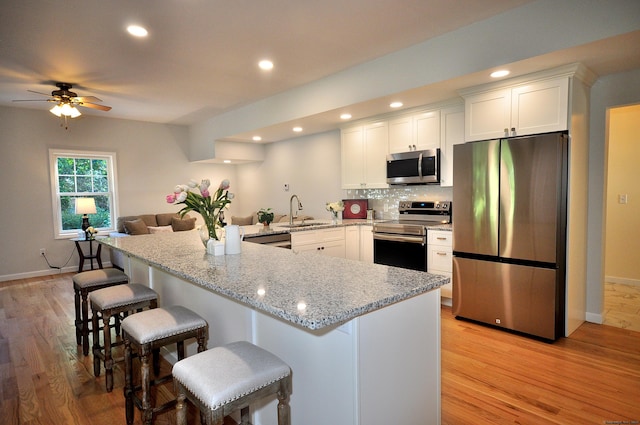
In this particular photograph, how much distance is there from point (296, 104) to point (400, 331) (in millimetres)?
3746

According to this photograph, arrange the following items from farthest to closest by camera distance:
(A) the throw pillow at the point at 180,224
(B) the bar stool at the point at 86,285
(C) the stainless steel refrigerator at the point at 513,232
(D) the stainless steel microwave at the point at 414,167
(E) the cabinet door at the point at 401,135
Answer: (A) the throw pillow at the point at 180,224 < (E) the cabinet door at the point at 401,135 < (D) the stainless steel microwave at the point at 414,167 < (C) the stainless steel refrigerator at the point at 513,232 < (B) the bar stool at the point at 86,285

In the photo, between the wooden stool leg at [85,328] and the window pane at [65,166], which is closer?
the wooden stool leg at [85,328]

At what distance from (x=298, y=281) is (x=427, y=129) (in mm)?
3138

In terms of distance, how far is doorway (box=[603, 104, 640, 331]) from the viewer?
445cm

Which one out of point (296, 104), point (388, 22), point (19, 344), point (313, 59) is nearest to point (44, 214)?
point (19, 344)

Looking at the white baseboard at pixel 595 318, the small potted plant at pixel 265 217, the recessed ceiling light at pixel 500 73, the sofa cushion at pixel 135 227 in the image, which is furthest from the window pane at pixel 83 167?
the white baseboard at pixel 595 318

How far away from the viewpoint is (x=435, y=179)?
4.04 meters

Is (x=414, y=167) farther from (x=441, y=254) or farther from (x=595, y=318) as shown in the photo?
(x=595, y=318)

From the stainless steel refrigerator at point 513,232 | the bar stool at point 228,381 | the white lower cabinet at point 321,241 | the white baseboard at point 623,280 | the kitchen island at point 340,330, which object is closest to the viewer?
the bar stool at point 228,381

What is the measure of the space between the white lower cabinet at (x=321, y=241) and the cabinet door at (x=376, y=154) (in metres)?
0.78

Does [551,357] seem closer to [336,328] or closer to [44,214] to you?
[336,328]

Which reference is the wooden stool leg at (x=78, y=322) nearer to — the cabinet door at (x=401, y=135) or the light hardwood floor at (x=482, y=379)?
the light hardwood floor at (x=482, y=379)

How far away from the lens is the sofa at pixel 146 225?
6.08 m

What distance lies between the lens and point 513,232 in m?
3.03
